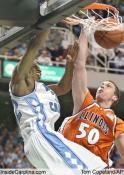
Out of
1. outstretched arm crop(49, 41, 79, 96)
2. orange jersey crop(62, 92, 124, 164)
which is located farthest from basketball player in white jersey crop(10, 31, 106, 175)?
outstretched arm crop(49, 41, 79, 96)

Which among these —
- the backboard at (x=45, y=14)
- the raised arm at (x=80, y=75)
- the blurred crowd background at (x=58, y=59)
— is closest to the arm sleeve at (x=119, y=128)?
the raised arm at (x=80, y=75)

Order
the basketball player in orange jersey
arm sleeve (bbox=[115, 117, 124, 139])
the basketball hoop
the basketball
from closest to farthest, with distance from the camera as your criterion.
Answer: the basketball hoop → the basketball → the basketball player in orange jersey → arm sleeve (bbox=[115, 117, 124, 139])

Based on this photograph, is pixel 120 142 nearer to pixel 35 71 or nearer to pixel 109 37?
pixel 109 37

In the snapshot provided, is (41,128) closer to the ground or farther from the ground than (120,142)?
farther from the ground

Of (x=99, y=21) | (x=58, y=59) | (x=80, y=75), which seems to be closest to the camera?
(x=99, y=21)

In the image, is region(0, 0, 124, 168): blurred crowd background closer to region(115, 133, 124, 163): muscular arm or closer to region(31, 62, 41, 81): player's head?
region(115, 133, 124, 163): muscular arm

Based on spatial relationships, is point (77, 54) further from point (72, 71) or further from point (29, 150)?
point (29, 150)

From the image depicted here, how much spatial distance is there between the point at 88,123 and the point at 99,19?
910 mm

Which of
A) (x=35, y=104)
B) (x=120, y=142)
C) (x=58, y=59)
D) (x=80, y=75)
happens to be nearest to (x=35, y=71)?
(x=35, y=104)

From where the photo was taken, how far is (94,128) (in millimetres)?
4406

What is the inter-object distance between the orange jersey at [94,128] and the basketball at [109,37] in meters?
0.53

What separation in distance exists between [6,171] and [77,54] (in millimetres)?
1142

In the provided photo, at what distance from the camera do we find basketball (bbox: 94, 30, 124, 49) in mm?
4227

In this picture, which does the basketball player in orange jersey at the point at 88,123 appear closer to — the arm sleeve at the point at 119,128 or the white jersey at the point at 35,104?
the arm sleeve at the point at 119,128
